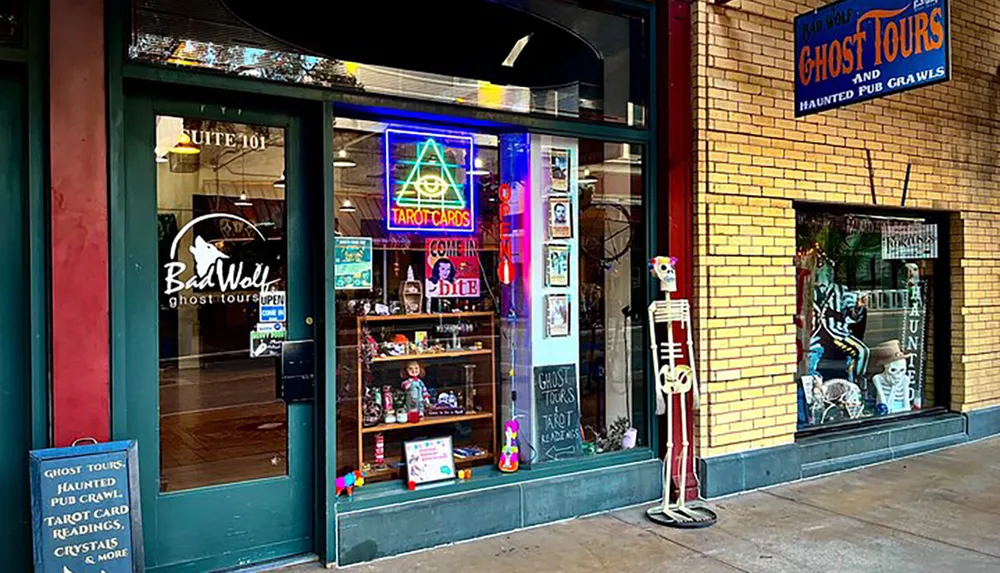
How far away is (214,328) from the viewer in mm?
4164

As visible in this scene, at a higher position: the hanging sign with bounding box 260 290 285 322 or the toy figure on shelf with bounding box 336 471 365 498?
the hanging sign with bounding box 260 290 285 322

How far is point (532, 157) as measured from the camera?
17.4 feet

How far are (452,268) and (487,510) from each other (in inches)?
63.5

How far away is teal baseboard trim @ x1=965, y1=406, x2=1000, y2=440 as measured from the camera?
735cm

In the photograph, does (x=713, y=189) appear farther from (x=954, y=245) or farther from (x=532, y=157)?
(x=954, y=245)

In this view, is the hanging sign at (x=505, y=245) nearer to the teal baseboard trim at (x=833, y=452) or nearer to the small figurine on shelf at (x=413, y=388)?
the small figurine on shelf at (x=413, y=388)

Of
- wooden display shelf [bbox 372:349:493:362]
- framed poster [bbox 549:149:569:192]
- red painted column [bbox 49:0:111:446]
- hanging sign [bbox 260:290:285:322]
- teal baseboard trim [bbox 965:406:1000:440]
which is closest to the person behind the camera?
red painted column [bbox 49:0:111:446]

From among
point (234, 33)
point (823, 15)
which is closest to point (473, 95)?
point (234, 33)

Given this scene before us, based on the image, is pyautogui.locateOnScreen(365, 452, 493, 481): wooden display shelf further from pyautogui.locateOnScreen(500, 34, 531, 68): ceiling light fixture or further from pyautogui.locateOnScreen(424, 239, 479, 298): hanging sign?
pyautogui.locateOnScreen(500, 34, 531, 68): ceiling light fixture

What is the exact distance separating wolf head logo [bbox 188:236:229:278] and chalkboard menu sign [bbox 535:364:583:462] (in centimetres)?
229

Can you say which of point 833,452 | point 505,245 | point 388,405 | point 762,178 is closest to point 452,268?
point 505,245

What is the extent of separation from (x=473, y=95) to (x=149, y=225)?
212 cm

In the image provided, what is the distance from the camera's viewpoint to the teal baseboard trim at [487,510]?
4.37 m

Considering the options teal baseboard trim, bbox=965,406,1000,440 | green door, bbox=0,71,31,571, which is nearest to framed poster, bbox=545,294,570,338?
green door, bbox=0,71,31,571
